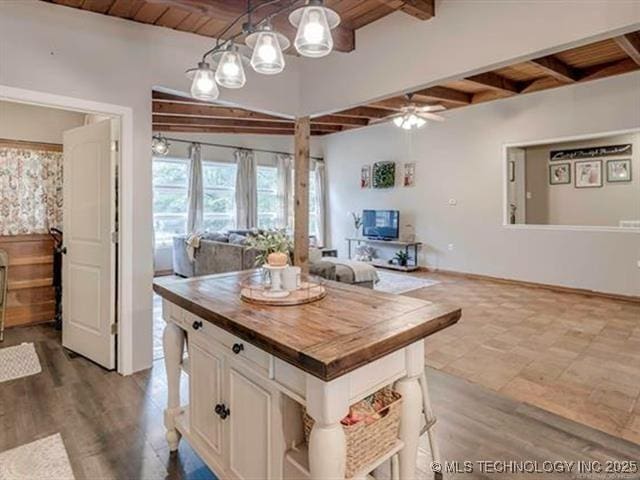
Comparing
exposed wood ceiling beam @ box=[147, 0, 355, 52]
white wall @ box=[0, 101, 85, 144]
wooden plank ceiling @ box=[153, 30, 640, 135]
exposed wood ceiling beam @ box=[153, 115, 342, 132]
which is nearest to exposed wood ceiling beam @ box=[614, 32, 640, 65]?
wooden plank ceiling @ box=[153, 30, 640, 135]

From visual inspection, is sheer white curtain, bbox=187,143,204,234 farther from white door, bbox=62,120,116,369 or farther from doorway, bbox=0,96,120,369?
white door, bbox=62,120,116,369

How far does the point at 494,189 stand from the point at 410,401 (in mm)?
6008

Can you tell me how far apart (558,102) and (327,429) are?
645 centimetres

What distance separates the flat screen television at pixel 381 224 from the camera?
8.12 m

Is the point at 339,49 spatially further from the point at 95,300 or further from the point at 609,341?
the point at 609,341

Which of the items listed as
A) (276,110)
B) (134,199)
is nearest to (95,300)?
(134,199)

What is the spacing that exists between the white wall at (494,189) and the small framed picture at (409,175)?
0.11 metres

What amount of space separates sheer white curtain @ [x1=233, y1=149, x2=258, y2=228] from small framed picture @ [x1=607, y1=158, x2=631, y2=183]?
6709 millimetres

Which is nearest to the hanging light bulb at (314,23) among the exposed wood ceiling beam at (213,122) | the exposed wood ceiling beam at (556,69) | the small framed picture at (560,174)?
the exposed wood ceiling beam at (556,69)

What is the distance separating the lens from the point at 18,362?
3.23 meters

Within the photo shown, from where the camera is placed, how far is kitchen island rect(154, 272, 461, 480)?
1184 mm

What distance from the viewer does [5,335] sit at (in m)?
3.92

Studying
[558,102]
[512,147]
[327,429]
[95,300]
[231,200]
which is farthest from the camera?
[231,200]

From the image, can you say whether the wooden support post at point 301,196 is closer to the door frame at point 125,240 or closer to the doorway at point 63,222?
the door frame at point 125,240
